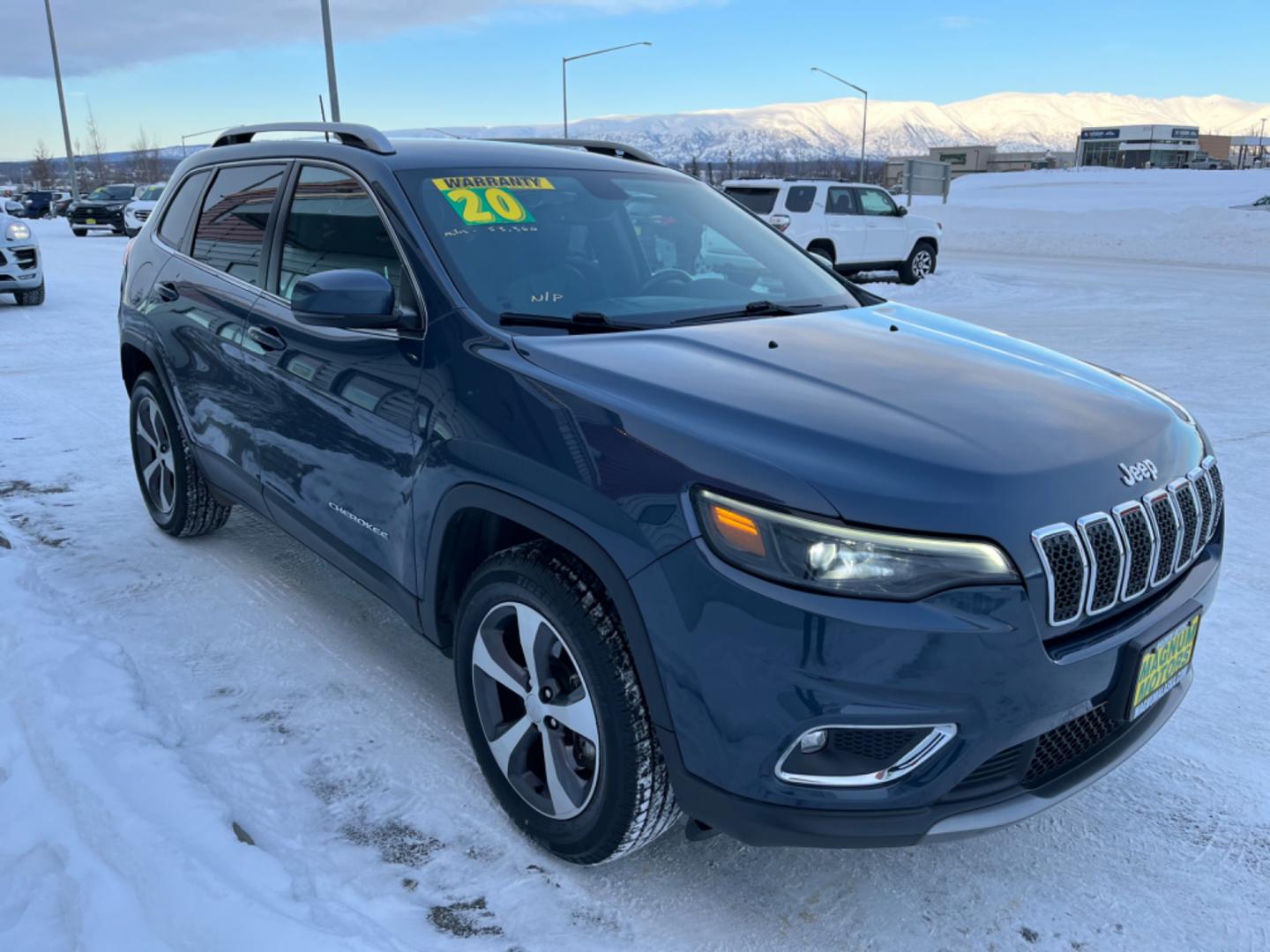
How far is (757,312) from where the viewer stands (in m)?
3.21

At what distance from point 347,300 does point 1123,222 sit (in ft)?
104

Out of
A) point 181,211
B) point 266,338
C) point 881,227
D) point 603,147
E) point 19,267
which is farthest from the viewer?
point 881,227

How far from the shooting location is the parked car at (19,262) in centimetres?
1295

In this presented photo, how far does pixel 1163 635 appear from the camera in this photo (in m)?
2.25

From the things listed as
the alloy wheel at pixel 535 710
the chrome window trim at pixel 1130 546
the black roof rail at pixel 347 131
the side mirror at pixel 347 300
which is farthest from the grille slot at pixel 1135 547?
the black roof rail at pixel 347 131

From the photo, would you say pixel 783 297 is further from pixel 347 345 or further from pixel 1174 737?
pixel 1174 737

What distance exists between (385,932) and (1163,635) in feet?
6.20

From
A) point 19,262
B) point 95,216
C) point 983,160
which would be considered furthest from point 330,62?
point 983,160

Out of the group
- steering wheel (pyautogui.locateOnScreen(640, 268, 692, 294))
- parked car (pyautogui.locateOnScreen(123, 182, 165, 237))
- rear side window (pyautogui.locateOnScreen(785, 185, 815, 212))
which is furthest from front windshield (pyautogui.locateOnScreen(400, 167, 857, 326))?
parked car (pyautogui.locateOnScreen(123, 182, 165, 237))

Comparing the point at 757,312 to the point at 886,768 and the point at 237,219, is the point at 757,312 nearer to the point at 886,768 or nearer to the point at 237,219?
the point at 886,768

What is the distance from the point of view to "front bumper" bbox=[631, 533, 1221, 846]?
76.2 inches

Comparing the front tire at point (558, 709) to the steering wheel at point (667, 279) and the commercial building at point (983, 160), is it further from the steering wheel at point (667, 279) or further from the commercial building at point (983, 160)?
the commercial building at point (983, 160)

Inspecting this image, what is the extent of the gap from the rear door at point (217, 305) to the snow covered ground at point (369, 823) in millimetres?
665

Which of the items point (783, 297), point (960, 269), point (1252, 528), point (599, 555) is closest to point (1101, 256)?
point (960, 269)
